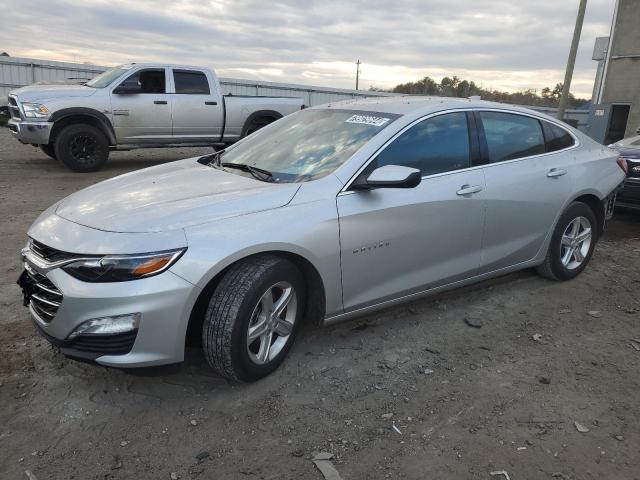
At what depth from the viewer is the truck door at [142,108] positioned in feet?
32.7

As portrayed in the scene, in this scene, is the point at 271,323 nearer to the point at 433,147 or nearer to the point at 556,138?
the point at 433,147

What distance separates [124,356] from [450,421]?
1.76 metres

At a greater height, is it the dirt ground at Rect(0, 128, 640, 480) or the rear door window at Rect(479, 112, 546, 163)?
the rear door window at Rect(479, 112, 546, 163)

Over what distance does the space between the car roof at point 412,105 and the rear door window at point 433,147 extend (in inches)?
3.9

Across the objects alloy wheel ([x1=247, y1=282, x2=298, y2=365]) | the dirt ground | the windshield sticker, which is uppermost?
the windshield sticker

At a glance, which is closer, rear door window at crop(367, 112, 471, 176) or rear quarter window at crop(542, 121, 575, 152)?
rear door window at crop(367, 112, 471, 176)

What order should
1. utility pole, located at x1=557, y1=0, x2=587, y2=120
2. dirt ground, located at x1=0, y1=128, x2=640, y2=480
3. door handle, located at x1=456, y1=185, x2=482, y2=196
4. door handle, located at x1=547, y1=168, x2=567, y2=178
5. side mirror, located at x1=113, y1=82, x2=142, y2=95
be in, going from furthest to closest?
utility pole, located at x1=557, y1=0, x2=587, y2=120
side mirror, located at x1=113, y1=82, x2=142, y2=95
door handle, located at x1=547, y1=168, x2=567, y2=178
door handle, located at x1=456, y1=185, x2=482, y2=196
dirt ground, located at x1=0, y1=128, x2=640, y2=480

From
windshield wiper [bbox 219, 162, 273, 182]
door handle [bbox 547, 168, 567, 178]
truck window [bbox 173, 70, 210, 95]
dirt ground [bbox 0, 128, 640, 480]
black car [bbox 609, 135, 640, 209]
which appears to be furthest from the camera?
truck window [bbox 173, 70, 210, 95]

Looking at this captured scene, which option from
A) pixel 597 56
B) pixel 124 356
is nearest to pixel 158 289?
pixel 124 356

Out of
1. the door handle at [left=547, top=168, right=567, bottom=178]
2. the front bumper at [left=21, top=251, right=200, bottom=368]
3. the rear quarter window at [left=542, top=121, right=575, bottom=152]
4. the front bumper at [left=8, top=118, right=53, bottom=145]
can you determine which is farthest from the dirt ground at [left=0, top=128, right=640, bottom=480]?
the front bumper at [left=8, top=118, right=53, bottom=145]

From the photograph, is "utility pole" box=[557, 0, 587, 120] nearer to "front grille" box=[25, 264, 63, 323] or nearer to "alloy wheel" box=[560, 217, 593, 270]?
"alloy wheel" box=[560, 217, 593, 270]

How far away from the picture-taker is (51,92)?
936 centimetres

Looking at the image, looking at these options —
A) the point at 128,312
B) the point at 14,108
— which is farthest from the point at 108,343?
the point at 14,108

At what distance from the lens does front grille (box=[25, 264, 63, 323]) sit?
2801 millimetres
